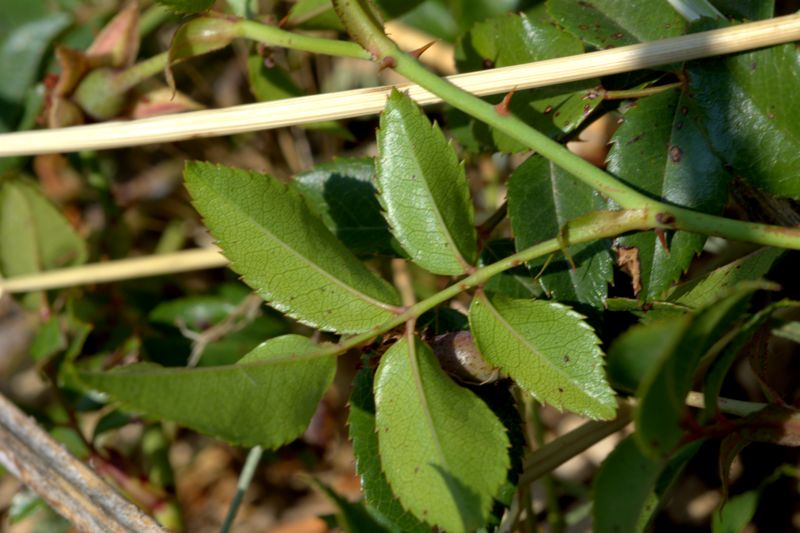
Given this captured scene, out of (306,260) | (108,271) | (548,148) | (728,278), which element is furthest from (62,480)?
(728,278)

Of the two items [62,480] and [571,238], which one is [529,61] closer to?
[571,238]

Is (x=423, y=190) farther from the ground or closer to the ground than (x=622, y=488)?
farther from the ground

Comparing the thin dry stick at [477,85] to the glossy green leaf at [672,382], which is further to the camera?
the thin dry stick at [477,85]

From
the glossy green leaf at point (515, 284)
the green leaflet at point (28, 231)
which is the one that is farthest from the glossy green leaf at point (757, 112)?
the green leaflet at point (28, 231)

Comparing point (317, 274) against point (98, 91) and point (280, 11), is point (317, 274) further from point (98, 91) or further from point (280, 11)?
point (280, 11)

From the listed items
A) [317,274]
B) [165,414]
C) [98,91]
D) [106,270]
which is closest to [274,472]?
[106,270]

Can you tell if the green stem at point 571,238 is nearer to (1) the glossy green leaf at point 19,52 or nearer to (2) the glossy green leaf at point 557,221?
(2) the glossy green leaf at point 557,221
